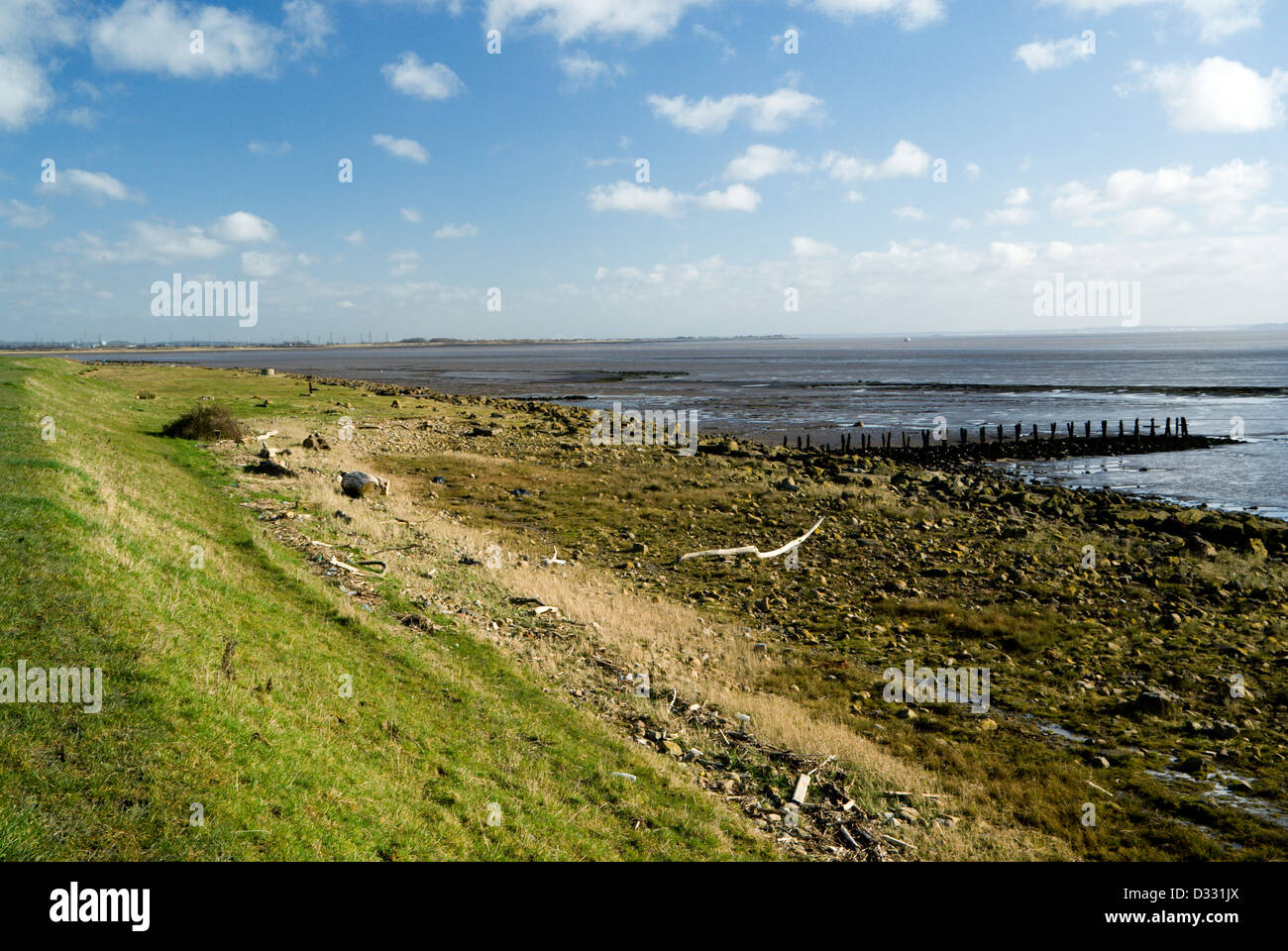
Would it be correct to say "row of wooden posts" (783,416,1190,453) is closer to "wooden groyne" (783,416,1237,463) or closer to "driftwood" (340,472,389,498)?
"wooden groyne" (783,416,1237,463)

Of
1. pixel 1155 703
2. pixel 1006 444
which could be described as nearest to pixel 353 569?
pixel 1155 703

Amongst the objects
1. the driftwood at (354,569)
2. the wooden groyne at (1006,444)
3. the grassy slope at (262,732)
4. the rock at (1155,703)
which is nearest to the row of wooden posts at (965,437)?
the wooden groyne at (1006,444)

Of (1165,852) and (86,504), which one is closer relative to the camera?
(1165,852)

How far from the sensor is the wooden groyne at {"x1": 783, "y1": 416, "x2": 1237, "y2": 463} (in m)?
48.3

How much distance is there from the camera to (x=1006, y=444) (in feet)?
173

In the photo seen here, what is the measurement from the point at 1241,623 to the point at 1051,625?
14.7ft

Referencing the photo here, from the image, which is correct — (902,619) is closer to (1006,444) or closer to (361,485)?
(361,485)

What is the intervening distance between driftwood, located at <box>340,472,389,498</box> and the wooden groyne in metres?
27.2

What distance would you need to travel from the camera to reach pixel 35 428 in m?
20.3

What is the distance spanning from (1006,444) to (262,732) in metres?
53.7

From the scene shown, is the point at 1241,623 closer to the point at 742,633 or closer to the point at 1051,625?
the point at 1051,625

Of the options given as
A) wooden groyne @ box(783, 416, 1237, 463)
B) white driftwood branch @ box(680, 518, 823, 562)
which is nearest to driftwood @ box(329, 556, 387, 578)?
white driftwood branch @ box(680, 518, 823, 562)

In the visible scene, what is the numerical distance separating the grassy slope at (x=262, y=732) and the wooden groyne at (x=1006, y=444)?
36706mm

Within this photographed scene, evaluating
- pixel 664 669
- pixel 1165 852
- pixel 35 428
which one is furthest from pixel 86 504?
pixel 1165 852
